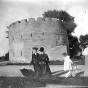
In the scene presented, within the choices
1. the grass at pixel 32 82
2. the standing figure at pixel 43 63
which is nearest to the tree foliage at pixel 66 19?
the standing figure at pixel 43 63

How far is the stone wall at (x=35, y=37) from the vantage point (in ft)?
66.0

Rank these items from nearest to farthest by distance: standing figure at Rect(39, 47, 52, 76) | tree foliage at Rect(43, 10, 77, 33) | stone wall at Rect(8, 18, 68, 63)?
standing figure at Rect(39, 47, 52, 76) < stone wall at Rect(8, 18, 68, 63) < tree foliage at Rect(43, 10, 77, 33)

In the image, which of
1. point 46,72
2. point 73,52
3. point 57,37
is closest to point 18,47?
point 57,37

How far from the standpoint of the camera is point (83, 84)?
6785 millimetres

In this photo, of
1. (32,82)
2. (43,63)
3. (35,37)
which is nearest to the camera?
(32,82)

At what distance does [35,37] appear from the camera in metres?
20.3

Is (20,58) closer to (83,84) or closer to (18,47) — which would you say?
(18,47)

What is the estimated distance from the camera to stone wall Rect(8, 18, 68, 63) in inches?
792

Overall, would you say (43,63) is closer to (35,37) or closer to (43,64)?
(43,64)

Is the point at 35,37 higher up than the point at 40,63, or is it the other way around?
the point at 35,37

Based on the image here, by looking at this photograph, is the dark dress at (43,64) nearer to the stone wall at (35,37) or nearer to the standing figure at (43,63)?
the standing figure at (43,63)

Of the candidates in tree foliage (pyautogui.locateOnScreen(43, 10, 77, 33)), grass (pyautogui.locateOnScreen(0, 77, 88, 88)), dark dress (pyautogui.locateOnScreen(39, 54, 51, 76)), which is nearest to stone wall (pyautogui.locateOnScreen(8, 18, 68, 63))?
tree foliage (pyautogui.locateOnScreen(43, 10, 77, 33))

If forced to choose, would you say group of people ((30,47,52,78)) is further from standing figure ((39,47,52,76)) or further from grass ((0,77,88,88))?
grass ((0,77,88,88))

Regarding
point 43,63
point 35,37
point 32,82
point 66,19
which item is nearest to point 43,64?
point 43,63
